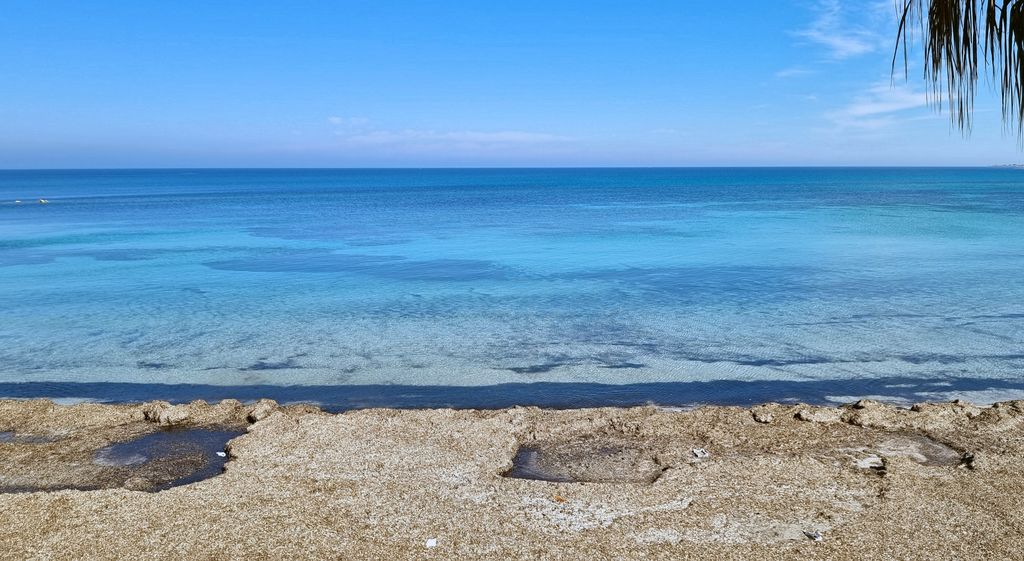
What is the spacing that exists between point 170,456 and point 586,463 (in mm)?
3450

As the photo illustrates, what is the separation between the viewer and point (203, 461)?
603 centimetres

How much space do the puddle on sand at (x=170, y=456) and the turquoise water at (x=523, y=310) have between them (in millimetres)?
2309

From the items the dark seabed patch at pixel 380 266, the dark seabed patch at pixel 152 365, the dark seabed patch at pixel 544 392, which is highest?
the dark seabed patch at pixel 380 266

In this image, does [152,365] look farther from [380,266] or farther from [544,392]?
[380,266]

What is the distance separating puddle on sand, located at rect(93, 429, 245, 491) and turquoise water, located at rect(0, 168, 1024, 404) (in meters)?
2.31

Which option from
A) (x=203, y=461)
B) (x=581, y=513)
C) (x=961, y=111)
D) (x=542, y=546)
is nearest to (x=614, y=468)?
(x=581, y=513)

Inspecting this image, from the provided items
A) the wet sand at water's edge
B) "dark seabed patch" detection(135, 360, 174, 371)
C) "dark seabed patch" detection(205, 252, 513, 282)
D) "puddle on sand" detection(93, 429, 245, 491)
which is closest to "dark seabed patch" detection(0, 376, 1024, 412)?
"dark seabed patch" detection(135, 360, 174, 371)

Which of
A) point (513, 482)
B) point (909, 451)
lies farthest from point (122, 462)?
point (909, 451)

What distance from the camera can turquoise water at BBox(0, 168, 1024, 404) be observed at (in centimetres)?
927

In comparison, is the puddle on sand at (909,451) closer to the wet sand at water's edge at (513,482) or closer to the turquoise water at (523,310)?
the wet sand at water's edge at (513,482)

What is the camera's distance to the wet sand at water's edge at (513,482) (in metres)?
4.40

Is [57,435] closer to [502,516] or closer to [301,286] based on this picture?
[502,516]

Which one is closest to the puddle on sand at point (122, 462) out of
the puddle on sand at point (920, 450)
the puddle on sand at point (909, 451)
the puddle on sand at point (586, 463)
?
the puddle on sand at point (586, 463)

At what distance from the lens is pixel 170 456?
243 inches
